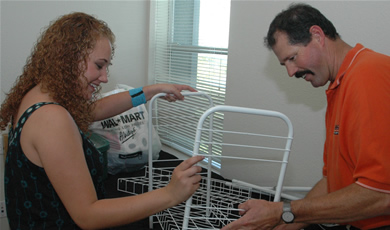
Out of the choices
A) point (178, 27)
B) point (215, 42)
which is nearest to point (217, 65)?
point (215, 42)

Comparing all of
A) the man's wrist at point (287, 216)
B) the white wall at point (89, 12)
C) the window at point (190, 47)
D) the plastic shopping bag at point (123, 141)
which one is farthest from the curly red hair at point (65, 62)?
the window at point (190, 47)

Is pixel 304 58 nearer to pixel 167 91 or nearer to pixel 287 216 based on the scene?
pixel 287 216

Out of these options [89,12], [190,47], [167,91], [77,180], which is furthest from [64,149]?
[89,12]

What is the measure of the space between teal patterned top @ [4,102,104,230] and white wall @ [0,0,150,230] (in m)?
1.15

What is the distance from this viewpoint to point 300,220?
3.84 feet

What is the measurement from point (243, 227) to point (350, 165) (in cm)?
43

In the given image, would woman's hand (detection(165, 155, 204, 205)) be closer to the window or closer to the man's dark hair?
the man's dark hair

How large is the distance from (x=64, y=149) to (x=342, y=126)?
0.88 m

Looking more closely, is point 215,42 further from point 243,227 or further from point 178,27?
point 243,227

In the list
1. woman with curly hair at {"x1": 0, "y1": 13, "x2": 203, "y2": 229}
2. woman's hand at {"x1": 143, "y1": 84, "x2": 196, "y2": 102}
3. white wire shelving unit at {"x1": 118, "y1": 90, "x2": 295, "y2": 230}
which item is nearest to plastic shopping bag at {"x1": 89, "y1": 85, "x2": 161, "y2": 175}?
white wire shelving unit at {"x1": 118, "y1": 90, "x2": 295, "y2": 230}

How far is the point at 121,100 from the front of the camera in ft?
5.62

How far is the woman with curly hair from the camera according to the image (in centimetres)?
100

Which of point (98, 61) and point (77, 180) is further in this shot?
point (98, 61)

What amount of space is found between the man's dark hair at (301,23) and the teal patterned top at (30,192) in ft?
2.64
